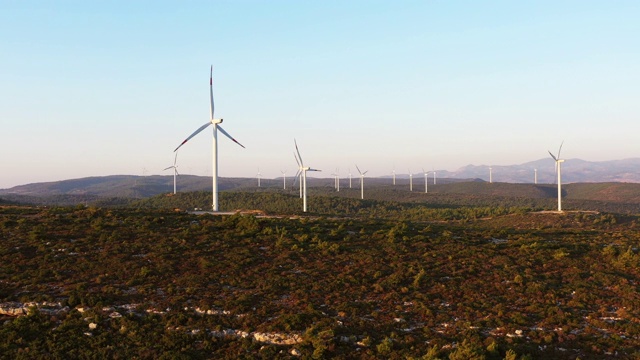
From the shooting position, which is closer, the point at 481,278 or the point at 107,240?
the point at 481,278

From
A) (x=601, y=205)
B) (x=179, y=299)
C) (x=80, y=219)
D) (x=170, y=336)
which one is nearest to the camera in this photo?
(x=170, y=336)

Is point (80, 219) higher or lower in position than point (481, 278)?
higher

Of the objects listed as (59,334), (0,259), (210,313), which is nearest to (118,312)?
(59,334)

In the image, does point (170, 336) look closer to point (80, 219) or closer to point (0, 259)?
point (0, 259)

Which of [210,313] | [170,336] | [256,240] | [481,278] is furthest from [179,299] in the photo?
[481,278]

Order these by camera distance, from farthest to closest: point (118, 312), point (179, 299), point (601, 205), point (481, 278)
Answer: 1. point (601, 205)
2. point (481, 278)
3. point (179, 299)
4. point (118, 312)

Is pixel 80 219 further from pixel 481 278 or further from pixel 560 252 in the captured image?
pixel 560 252
